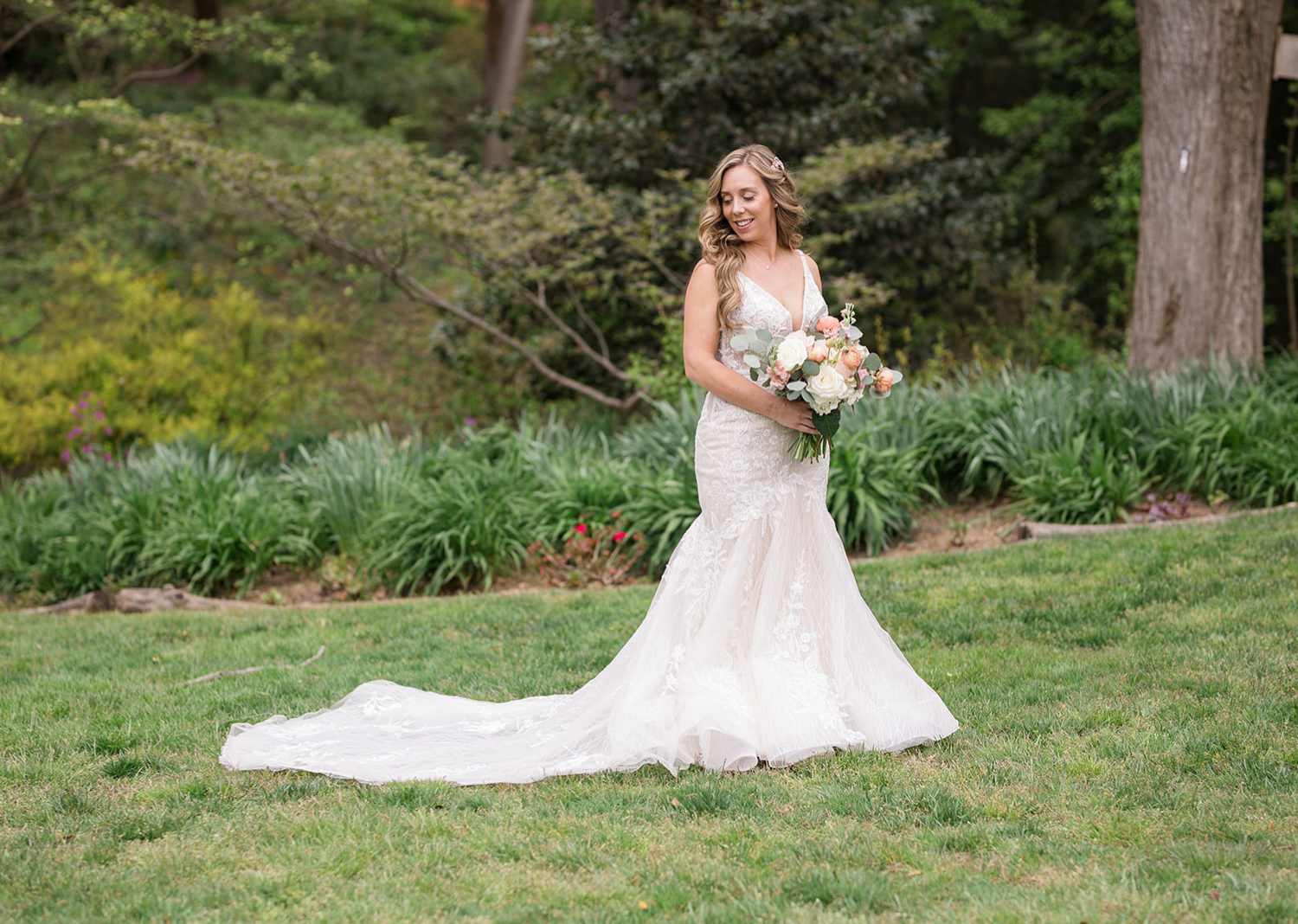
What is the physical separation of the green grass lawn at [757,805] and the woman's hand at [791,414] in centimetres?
124

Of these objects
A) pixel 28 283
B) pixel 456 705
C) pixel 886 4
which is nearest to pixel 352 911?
pixel 456 705

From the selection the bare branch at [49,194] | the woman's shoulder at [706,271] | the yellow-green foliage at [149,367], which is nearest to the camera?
the woman's shoulder at [706,271]

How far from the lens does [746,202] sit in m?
→ 4.43

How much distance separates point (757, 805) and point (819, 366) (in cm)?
153

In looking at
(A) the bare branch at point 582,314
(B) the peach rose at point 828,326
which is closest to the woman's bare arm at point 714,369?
(B) the peach rose at point 828,326

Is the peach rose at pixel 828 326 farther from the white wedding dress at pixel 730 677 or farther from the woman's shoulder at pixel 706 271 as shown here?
the woman's shoulder at pixel 706 271

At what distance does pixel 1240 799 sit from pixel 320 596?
6.39m

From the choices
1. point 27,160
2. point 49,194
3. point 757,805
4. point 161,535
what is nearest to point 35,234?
point 49,194

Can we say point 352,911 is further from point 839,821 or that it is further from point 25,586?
point 25,586

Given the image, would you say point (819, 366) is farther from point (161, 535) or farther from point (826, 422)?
point (161, 535)

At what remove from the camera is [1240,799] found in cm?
362

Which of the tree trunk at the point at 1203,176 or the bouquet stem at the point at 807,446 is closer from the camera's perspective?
the bouquet stem at the point at 807,446

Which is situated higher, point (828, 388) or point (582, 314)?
point (582, 314)

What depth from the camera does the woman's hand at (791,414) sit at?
171 inches
